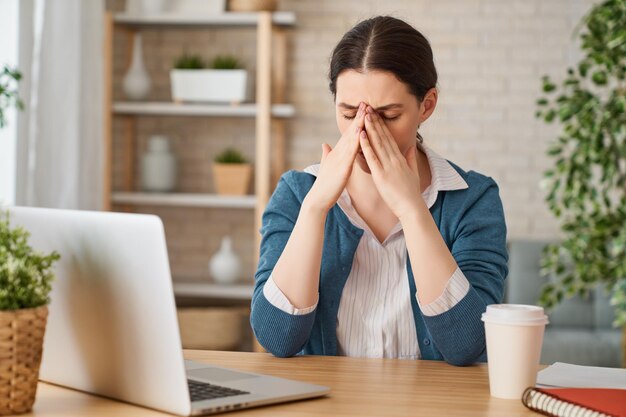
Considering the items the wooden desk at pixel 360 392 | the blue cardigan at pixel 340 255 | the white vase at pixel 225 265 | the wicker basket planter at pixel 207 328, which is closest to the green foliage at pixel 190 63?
the white vase at pixel 225 265

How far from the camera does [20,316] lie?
1.12 meters

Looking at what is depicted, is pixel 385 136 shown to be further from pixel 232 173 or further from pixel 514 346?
pixel 232 173

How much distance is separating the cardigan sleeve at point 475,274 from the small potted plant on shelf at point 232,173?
2.66m

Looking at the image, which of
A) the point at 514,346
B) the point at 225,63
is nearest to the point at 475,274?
the point at 514,346

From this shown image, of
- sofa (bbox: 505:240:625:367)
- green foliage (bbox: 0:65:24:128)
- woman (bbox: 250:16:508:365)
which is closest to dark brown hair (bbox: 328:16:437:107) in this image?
woman (bbox: 250:16:508:365)

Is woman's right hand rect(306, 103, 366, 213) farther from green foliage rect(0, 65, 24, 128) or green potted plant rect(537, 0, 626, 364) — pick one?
green potted plant rect(537, 0, 626, 364)

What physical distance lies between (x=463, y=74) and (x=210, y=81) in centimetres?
126

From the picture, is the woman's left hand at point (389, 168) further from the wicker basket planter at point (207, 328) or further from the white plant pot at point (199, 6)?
the white plant pot at point (199, 6)

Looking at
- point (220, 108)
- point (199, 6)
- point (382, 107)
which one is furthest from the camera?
point (199, 6)

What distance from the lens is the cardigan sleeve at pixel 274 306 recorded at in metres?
1.67

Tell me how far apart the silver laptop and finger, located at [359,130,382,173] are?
507 millimetres

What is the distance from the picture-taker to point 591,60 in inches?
138

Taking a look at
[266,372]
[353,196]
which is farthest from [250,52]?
[266,372]

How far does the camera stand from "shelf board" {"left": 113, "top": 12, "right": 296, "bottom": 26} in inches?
176
